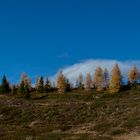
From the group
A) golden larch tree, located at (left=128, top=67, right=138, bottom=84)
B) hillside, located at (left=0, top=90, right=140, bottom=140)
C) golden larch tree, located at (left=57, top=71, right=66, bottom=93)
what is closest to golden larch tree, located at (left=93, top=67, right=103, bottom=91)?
golden larch tree, located at (left=128, top=67, right=138, bottom=84)

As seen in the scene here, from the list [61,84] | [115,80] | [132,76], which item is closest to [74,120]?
[115,80]

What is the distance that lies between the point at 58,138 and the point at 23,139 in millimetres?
4272

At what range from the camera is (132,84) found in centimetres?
19125

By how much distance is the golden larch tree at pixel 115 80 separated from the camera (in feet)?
557

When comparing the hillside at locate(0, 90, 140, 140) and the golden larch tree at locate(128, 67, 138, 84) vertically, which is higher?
the golden larch tree at locate(128, 67, 138, 84)

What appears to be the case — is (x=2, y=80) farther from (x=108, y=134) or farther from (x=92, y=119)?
(x=108, y=134)

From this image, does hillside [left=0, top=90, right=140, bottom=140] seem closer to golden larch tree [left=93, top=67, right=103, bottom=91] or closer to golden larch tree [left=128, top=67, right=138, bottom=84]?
golden larch tree [left=93, top=67, right=103, bottom=91]

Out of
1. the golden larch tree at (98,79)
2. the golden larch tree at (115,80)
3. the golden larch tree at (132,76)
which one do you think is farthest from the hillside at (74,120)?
the golden larch tree at (132,76)

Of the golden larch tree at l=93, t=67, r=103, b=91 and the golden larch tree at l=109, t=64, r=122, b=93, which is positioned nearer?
the golden larch tree at l=109, t=64, r=122, b=93

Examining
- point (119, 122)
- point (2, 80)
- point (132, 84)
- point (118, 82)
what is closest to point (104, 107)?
point (119, 122)

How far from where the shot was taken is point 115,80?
17300cm

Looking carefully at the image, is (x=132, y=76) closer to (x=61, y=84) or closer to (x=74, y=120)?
(x=61, y=84)

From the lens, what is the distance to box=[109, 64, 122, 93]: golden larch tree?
557 feet

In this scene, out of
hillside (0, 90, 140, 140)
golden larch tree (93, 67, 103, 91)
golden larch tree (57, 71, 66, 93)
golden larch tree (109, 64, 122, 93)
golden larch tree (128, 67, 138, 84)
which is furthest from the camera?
golden larch tree (128, 67, 138, 84)
